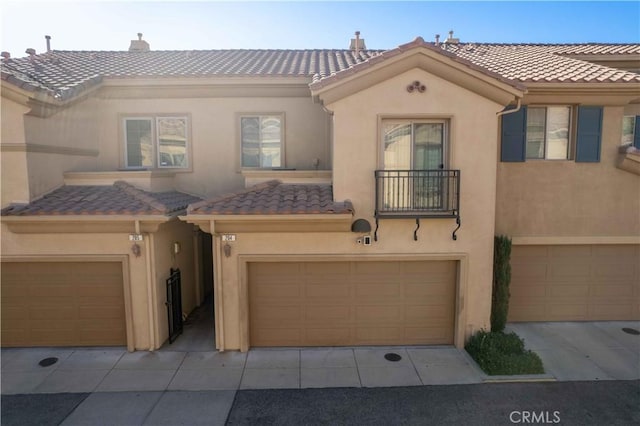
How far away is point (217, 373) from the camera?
7844mm

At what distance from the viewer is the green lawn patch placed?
770 cm

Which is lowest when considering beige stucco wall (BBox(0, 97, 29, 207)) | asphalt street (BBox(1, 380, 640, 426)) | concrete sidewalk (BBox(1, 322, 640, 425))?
asphalt street (BBox(1, 380, 640, 426))

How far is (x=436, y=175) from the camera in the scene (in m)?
8.46

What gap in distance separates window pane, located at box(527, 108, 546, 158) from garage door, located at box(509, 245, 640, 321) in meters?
2.53

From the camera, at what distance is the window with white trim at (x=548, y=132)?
977cm

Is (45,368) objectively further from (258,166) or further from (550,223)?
(550,223)

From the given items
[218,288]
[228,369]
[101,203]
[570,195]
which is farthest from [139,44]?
[570,195]

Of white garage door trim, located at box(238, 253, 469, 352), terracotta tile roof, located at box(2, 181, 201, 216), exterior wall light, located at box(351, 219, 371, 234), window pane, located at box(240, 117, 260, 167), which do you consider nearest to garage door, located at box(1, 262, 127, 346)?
terracotta tile roof, located at box(2, 181, 201, 216)

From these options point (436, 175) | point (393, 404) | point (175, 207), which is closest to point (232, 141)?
Answer: point (175, 207)

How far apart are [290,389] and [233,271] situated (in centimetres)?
282

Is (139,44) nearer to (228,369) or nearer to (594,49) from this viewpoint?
(228,369)

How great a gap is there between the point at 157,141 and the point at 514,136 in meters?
9.67

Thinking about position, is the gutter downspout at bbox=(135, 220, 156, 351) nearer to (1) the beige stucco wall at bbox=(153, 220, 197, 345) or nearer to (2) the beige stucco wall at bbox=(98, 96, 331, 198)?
(1) the beige stucco wall at bbox=(153, 220, 197, 345)

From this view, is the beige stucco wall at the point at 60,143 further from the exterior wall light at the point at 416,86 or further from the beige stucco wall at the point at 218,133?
the exterior wall light at the point at 416,86
